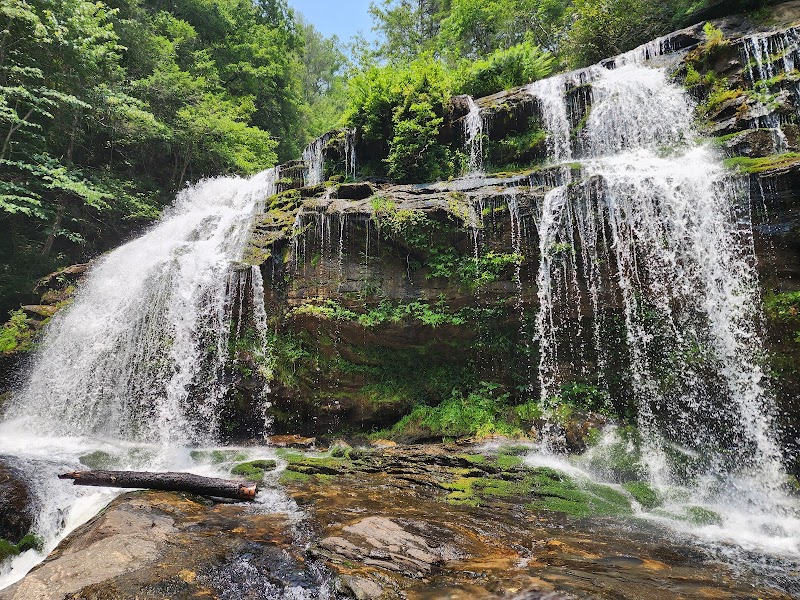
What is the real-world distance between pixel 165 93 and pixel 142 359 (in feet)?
40.8

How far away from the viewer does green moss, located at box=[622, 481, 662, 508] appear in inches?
271

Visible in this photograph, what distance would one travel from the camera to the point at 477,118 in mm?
14320

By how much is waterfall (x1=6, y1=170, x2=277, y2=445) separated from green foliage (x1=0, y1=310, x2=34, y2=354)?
2.04 feet

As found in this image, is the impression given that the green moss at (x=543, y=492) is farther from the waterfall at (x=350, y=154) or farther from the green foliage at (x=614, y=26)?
the green foliage at (x=614, y=26)

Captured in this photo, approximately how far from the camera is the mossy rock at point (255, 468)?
7.81m

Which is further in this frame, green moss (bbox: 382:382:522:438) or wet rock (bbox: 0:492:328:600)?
green moss (bbox: 382:382:522:438)

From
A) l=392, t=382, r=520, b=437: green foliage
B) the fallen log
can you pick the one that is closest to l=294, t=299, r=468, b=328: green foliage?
l=392, t=382, r=520, b=437: green foliage

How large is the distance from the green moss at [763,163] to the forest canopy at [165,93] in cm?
746

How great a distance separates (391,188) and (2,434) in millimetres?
11753

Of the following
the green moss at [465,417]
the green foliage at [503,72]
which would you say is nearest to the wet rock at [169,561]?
the green moss at [465,417]

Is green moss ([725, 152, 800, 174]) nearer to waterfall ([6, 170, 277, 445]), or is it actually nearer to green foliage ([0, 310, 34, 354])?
waterfall ([6, 170, 277, 445])

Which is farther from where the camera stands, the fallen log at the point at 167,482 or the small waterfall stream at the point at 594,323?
the small waterfall stream at the point at 594,323

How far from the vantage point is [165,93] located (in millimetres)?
18156

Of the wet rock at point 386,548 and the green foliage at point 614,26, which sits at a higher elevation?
the green foliage at point 614,26
